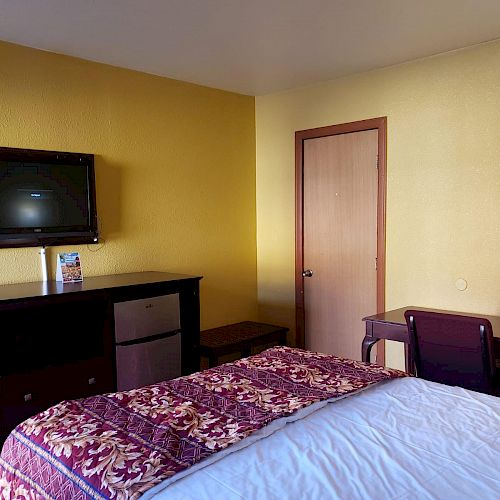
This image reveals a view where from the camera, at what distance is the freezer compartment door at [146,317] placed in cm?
311

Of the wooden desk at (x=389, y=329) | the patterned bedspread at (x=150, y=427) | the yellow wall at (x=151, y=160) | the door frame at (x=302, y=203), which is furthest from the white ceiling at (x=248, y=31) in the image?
the patterned bedspread at (x=150, y=427)

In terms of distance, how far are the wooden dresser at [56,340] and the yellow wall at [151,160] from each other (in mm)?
509

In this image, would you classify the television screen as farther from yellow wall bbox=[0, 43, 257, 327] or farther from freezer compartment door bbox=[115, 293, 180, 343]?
freezer compartment door bbox=[115, 293, 180, 343]

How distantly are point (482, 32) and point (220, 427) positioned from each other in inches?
107

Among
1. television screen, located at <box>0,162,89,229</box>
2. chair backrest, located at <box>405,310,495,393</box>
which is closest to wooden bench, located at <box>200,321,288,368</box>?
television screen, located at <box>0,162,89,229</box>

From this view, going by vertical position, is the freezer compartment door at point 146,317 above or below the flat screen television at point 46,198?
below

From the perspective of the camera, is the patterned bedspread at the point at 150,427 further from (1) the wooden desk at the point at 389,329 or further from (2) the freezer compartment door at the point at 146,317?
(2) the freezer compartment door at the point at 146,317

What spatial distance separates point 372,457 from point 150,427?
68 cm

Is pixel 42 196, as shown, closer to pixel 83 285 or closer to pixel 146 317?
pixel 83 285

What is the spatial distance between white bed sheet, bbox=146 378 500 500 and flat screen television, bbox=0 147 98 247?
2.17m

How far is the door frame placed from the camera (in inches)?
149

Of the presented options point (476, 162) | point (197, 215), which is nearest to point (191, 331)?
point (197, 215)

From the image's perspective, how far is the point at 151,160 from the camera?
3867 mm

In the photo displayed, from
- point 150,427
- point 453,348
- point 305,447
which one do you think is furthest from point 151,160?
point 305,447
